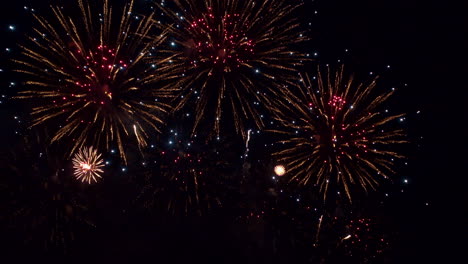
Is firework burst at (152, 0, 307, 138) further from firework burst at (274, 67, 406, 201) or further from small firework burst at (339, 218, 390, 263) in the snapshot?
small firework burst at (339, 218, 390, 263)

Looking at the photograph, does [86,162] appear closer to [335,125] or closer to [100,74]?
[100,74]

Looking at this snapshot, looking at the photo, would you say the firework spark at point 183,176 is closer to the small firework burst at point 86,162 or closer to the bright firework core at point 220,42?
the small firework burst at point 86,162

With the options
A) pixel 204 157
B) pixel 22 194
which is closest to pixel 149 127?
pixel 204 157

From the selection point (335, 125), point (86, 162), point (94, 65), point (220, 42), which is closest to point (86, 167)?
point (86, 162)

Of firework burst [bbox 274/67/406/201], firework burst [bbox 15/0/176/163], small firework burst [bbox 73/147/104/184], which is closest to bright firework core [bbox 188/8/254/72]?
firework burst [bbox 15/0/176/163]

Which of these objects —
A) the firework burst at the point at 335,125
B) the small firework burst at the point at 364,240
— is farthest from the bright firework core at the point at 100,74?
the small firework burst at the point at 364,240

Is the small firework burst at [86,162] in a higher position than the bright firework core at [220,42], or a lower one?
lower
